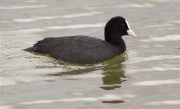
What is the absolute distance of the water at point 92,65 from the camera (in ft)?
32.5

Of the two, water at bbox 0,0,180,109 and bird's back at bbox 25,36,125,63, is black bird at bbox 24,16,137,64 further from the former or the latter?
water at bbox 0,0,180,109

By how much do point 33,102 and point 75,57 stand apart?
2.43 meters

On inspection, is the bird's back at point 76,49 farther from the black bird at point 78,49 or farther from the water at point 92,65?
the water at point 92,65

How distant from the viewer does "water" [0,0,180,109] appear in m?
9.91

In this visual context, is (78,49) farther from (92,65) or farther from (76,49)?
(92,65)

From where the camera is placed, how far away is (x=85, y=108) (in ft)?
31.0

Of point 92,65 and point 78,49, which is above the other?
point 78,49

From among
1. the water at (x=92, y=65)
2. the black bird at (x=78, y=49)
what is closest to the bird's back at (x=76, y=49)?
the black bird at (x=78, y=49)

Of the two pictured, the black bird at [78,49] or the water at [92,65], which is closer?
the water at [92,65]

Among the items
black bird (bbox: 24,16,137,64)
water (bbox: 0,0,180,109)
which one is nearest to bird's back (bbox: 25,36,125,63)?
black bird (bbox: 24,16,137,64)

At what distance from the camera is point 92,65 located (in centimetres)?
1192

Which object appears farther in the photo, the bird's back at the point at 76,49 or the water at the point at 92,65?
the bird's back at the point at 76,49

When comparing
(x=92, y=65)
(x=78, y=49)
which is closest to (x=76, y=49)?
(x=78, y=49)

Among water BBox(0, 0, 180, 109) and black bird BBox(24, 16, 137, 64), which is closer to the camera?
water BBox(0, 0, 180, 109)
